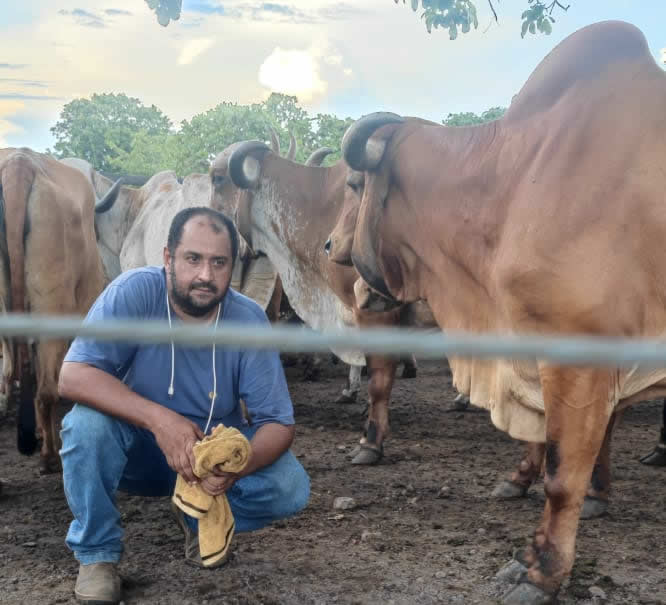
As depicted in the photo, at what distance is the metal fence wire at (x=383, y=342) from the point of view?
0.83 m

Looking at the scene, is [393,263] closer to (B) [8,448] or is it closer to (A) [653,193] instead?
(A) [653,193]

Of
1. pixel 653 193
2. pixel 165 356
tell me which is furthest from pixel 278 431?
pixel 653 193

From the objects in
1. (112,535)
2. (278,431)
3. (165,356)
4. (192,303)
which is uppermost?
(192,303)

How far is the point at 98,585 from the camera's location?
2.91 meters

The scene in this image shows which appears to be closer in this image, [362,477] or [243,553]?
[243,553]

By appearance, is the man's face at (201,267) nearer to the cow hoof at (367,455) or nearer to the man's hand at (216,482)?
the man's hand at (216,482)

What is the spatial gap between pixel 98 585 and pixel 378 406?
2.35 metres

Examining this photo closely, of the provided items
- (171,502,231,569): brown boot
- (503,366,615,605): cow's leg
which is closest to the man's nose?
(171,502,231,569): brown boot

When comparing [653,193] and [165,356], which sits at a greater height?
[653,193]

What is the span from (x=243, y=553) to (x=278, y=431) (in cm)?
62

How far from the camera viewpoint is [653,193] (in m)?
2.76

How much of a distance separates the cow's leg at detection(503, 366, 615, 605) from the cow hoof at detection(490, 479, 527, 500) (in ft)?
3.80

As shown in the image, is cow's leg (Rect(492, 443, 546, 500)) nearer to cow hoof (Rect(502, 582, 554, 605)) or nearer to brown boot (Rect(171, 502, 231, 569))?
cow hoof (Rect(502, 582, 554, 605))

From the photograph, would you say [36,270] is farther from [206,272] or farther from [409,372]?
[409,372]
